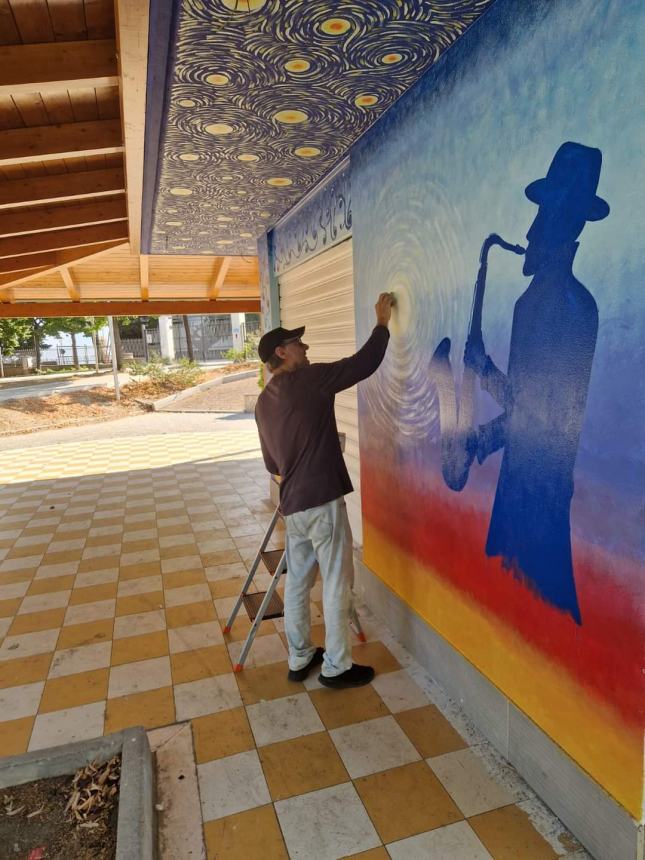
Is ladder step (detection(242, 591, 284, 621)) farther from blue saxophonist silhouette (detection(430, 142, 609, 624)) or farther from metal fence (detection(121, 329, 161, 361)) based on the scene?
metal fence (detection(121, 329, 161, 361))

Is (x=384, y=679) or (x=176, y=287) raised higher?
(x=176, y=287)

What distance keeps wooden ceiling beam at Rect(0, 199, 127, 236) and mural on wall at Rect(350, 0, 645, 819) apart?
3.18 metres

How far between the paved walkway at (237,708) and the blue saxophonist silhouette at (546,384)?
93cm

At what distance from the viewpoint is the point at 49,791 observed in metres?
2.22

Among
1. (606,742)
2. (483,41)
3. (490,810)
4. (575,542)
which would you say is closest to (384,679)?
(490,810)

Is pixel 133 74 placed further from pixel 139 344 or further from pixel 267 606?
pixel 139 344

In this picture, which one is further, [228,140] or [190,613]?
[190,613]

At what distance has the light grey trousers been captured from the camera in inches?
115

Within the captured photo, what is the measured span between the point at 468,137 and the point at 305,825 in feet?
9.46

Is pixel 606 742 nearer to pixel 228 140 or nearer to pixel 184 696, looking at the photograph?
pixel 184 696

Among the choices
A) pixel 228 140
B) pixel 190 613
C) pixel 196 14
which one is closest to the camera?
pixel 196 14

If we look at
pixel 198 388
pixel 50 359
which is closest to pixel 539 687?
pixel 198 388

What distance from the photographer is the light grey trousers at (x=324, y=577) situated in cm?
293

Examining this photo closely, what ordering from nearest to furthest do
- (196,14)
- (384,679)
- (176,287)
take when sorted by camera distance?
(196,14) < (384,679) < (176,287)
